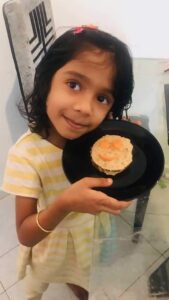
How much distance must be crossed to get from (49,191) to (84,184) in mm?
238

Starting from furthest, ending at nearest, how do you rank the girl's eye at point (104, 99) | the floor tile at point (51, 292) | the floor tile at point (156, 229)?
1. the floor tile at point (51, 292)
2. the floor tile at point (156, 229)
3. the girl's eye at point (104, 99)

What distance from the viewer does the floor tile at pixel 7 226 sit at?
141 centimetres

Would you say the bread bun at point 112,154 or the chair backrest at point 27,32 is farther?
the chair backrest at point 27,32

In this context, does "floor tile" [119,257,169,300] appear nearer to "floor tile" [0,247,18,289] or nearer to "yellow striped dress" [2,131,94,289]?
"yellow striped dress" [2,131,94,289]

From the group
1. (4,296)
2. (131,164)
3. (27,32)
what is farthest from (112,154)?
(4,296)

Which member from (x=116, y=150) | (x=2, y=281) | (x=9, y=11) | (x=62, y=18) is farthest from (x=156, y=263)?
(x=62, y=18)

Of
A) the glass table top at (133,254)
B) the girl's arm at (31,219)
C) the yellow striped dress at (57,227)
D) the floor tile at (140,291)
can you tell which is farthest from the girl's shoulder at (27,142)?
the floor tile at (140,291)

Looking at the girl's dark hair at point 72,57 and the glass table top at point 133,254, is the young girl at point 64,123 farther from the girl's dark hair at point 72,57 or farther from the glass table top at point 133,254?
the glass table top at point 133,254

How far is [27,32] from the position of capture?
3.87 ft

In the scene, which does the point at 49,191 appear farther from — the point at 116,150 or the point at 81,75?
the point at 81,75

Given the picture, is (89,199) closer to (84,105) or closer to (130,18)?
(84,105)

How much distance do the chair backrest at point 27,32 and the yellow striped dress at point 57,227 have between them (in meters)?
0.58

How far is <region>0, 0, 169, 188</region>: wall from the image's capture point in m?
1.33

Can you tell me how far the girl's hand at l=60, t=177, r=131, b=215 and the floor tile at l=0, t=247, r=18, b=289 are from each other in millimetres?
873
